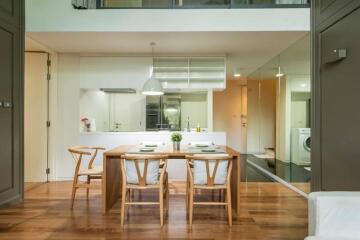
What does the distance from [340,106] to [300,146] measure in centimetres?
314

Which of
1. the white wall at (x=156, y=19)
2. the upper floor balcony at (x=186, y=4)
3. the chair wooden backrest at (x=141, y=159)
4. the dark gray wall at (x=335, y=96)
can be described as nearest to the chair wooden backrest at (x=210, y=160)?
the chair wooden backrest at (x=141, y=159)

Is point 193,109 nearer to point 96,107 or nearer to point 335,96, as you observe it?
point 96,107

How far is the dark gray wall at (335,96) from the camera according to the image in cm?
237

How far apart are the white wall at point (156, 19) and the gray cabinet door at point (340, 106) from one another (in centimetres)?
123

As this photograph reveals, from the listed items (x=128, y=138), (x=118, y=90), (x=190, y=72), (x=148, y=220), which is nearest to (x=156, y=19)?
(x=190, y=72)

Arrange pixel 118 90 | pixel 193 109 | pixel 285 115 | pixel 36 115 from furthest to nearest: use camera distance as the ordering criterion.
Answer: pixel 285 115 → pixel 193 109 → pixel 118 90 → pixel 36 115

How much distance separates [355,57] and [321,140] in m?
0.92

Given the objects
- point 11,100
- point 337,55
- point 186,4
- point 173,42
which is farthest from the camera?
point 173,42

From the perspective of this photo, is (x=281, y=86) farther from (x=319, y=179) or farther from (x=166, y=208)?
(x=166, y=208)

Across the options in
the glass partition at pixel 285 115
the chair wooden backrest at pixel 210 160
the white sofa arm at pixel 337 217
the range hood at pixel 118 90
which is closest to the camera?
the white sofa arm at pixel 337 217

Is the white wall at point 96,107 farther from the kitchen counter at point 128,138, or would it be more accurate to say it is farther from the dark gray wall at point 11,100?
the dark gray wall at point 11,100

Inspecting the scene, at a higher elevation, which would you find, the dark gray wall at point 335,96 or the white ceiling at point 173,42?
the white ceiling at point 173,42

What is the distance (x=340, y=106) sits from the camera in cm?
257

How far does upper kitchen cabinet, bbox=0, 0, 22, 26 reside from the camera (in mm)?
3487
